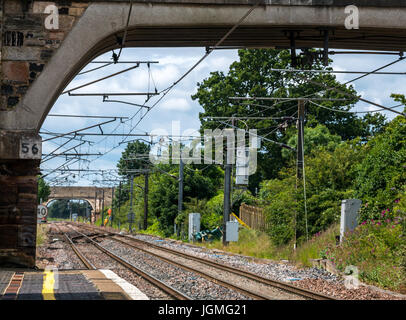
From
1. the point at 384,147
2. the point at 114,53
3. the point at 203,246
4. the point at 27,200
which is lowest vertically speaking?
the point at 203,246

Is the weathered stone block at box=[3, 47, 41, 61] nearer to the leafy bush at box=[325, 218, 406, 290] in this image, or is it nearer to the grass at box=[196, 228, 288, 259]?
the leafy bush at box=[325, 218, 406, 290]

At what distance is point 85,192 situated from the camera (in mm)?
120000

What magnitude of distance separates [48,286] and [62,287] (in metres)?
0.27

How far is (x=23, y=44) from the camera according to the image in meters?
14.2

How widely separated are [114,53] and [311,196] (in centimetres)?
1265

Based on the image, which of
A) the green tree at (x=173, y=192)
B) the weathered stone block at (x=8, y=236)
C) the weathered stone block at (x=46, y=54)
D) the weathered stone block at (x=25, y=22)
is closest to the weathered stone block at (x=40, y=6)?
the weathered stone block at (x=25, y=22)

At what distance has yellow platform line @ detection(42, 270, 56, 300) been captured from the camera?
9.92 m

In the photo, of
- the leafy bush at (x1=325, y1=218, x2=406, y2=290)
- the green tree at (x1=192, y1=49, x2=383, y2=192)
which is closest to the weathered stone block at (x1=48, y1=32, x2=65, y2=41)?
the leafy bush at (x1=325, y1=218, x2=406, y2=290)

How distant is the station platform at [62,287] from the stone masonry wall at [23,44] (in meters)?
3.92

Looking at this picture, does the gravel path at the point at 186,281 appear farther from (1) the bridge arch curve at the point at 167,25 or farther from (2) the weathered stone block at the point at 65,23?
(2) the weathered stone block at the point at 65,23

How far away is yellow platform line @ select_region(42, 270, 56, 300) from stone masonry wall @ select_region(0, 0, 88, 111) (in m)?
3.86

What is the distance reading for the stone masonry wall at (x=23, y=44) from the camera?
14102mm
